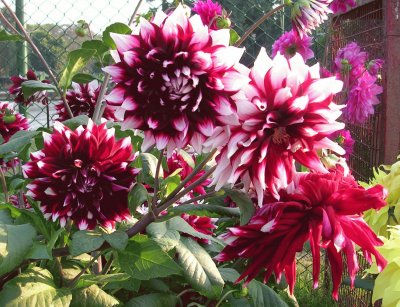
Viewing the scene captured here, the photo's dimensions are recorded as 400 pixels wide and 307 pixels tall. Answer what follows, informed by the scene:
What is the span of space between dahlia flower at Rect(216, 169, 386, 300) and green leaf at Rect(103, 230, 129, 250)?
169 millimetres

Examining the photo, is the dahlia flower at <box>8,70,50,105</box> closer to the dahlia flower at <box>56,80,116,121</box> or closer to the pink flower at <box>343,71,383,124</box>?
the dahlia flower at <box>56,80,116,121</box>

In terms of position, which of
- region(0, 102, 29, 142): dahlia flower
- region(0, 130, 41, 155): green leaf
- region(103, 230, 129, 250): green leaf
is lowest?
region(103, 230, 129, 250): green leaf

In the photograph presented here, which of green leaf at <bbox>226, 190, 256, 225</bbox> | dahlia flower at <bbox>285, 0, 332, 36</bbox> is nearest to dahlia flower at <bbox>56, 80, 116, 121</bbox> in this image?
dahlia flower at <bbox>285, 0, 332, 36</bbox>

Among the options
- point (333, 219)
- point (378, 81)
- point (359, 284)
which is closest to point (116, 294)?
point (359, 284)

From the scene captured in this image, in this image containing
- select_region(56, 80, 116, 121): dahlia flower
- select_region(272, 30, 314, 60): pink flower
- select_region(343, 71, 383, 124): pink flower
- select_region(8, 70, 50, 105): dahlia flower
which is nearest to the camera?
select_region(56, 80, 116, 121): dahlia flower

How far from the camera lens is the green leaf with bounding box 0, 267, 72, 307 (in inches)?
29.5

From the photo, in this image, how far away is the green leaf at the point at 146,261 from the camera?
0.78 meters

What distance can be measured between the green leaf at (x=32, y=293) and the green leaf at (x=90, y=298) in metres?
0.04

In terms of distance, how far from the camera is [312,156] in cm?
56

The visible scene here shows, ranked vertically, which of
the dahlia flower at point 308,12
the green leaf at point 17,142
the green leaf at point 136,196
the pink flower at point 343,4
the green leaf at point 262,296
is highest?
the pink flower at point 343,4

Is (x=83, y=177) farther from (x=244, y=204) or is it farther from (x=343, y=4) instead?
(x=343, y=4)

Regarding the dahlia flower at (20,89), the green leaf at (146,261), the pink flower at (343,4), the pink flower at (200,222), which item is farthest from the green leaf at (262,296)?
the pink flower at (343,4)

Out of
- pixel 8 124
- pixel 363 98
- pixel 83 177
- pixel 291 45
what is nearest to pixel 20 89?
pixel 8 124

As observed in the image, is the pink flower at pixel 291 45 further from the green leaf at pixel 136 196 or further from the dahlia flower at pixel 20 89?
the green leaf at pixel 136 196
